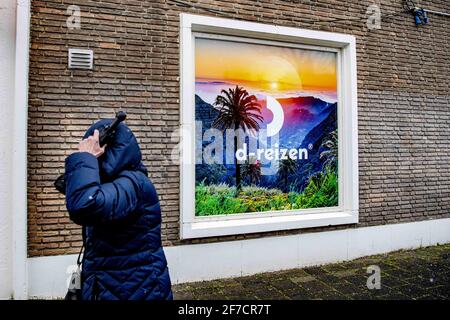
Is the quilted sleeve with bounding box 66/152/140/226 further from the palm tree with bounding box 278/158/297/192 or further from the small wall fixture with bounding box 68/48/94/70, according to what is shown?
the palm tree with bounding box 278/158/297/192

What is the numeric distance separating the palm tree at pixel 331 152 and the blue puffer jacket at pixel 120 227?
4.58 m

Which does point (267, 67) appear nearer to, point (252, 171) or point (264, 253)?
point (252, 171)

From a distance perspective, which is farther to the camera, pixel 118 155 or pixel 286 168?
pixel 286 168

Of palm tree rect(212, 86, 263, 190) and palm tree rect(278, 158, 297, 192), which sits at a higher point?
palm tree rect(212, 86, 263, 190)

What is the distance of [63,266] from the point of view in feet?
15.6

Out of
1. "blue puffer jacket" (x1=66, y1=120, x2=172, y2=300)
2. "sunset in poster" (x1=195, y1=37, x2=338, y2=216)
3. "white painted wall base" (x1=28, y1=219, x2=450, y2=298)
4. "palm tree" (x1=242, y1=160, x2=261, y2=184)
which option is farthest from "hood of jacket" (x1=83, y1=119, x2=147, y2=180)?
"palm tree" (x1=242, y1=160, x2=261, y2=184)

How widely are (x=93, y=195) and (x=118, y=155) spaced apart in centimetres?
32

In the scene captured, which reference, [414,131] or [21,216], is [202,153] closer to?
[21,216]

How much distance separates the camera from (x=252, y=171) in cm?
595

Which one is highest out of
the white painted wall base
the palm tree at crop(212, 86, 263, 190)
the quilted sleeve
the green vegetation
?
the palm tree at crop(212, 86, 263, 190)

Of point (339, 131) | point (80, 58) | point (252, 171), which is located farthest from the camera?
point (339, 131)

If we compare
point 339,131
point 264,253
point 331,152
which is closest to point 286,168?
point 331,152

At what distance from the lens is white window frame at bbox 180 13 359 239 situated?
526cm
